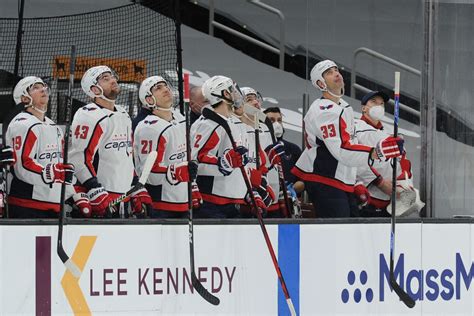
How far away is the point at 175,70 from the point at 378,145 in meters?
1.91

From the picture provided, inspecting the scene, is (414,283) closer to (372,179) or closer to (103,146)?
(372,179)

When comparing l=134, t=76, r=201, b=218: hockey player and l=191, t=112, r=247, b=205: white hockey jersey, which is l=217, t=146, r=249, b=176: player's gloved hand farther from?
l=134, t=76, r=201, b=218: hockey player

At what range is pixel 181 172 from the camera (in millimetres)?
A: 7207

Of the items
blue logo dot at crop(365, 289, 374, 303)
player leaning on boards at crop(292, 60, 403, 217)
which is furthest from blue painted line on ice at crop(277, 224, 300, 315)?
player leaning on boards at crop(292, 60, 403, 217)

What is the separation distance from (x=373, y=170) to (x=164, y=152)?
1.23m

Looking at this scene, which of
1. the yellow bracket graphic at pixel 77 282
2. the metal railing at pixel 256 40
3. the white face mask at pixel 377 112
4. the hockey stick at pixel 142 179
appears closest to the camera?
the yellow bracket graphic at pixel 77 282

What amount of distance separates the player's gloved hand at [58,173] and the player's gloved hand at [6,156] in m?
0.17

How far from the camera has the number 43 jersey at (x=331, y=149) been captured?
24.3ft

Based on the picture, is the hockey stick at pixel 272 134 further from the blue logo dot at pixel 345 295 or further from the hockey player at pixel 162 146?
the blue logo dot at pixel 345 295

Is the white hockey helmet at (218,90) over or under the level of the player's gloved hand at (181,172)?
over

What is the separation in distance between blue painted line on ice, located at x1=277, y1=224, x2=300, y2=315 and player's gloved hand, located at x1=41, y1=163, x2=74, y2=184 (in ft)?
3.55

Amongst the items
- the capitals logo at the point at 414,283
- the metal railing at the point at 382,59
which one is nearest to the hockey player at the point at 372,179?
the metal railing at the point at 382,59

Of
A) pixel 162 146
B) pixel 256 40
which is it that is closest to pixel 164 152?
pixel 162 146

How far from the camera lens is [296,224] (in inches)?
274
